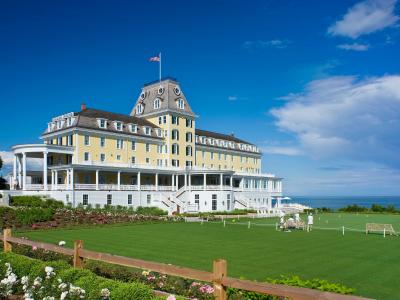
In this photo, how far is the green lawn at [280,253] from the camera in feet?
45.5

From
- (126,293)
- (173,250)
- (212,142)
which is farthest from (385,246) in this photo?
(212,142)

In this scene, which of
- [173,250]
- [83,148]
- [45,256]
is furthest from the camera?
[83,148]

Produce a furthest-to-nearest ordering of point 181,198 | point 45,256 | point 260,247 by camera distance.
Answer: point 181,198 → point 260,247 → point 45,256

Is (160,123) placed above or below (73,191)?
above

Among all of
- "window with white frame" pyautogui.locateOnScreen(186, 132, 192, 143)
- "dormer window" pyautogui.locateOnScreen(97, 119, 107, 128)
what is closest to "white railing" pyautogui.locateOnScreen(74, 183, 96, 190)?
"dormer window" pyautogui.locateOnScreen(97, 119, 107, 128)

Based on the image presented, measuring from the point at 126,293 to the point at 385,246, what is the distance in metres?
18.1

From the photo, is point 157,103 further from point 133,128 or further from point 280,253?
point 280,253

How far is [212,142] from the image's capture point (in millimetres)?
74625

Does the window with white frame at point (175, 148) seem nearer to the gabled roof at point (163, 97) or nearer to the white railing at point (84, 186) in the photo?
the gabled roof at point (163, 97)

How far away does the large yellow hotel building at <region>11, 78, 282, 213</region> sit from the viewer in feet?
162

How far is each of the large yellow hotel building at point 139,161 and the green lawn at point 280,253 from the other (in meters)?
23.0

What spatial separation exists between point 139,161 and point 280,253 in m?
43.4

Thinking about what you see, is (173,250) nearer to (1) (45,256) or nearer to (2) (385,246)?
(1) (45,256)

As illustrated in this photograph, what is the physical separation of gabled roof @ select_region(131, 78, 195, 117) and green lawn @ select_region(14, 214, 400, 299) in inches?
1537
